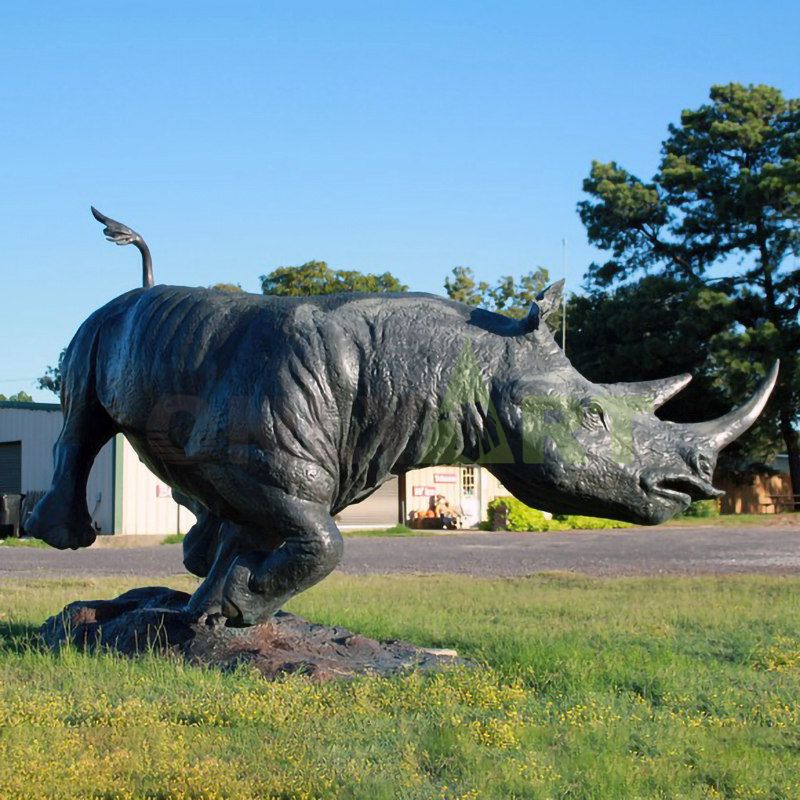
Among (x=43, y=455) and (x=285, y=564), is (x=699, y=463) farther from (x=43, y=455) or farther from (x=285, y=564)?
(x=43, y=455)

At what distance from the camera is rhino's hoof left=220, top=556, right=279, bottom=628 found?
206 inches

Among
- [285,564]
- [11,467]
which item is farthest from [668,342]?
[285,564]

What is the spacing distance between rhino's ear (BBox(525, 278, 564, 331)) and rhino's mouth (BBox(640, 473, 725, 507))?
33.8 inches

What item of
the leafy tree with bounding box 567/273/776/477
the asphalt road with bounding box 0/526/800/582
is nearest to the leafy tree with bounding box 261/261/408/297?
the leafy tree with bounding box 567/273/776/477

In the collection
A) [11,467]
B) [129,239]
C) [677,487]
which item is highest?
[129,239]

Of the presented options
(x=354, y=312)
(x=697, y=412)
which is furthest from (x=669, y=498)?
(x=697, y=412)

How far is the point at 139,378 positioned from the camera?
5.68m

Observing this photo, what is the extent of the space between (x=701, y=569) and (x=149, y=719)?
31.8 ft

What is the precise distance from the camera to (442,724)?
14.3 ft

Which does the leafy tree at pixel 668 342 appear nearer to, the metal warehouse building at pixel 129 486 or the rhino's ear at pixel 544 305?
the metal warehouse building at pixel 129 486

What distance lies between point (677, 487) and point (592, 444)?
455 mm

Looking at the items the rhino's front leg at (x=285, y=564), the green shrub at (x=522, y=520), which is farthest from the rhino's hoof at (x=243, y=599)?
the green shrub at (x=522, y=520)

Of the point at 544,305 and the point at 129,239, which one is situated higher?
the point at 129,239

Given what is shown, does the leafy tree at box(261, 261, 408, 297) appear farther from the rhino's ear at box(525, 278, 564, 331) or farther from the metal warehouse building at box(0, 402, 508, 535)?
the rhino's ear at box(525, 278, 564, 331)
